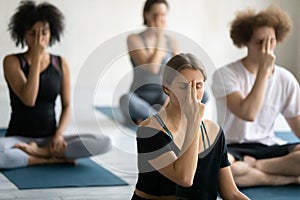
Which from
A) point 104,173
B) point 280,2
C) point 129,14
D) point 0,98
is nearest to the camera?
point 104,173

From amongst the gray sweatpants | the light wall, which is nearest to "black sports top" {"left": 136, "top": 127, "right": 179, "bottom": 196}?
the gray sweatpants

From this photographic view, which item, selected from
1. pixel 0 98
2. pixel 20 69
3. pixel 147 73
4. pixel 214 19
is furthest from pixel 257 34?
pixel 214 19

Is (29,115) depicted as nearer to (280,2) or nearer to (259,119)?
(259,119)

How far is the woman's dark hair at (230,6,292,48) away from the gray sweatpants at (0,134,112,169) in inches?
40.7

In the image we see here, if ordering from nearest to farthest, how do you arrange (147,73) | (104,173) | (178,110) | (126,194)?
(178,110)
(126,194)
(104,173)
(147,73)

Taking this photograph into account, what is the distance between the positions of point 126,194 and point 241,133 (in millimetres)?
676

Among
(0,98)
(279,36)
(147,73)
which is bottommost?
(0,98)

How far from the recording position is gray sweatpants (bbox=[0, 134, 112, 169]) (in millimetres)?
3898

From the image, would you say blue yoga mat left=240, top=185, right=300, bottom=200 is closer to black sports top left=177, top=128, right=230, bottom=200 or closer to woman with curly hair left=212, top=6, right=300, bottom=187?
woman with curly hair left=212, top=6, right=300, bottom=187

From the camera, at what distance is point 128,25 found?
6969 mm

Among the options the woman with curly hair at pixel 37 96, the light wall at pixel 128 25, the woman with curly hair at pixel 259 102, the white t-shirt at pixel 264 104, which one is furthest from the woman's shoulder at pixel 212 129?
the light wall at pixel 128 25

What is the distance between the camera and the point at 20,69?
397 cm

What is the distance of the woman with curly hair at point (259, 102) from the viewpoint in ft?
11.6

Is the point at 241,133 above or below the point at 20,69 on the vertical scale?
below
